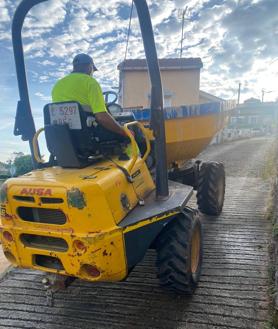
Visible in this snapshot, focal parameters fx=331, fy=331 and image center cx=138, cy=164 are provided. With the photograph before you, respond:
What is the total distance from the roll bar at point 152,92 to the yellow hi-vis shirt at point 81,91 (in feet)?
1.70

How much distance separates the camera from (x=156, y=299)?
3.27 metres

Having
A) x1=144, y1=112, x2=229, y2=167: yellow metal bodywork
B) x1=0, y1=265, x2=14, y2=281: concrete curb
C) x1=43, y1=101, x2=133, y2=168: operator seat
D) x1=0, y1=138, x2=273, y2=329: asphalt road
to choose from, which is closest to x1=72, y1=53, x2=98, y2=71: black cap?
x1=43, y1=101, x2=133, y2=168: operator seat

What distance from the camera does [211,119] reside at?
512cm

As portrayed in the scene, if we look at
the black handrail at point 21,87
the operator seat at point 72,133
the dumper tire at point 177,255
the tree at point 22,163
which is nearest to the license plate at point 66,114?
the operator seat at point 72,133

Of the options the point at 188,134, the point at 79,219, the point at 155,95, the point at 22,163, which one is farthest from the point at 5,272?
the point at 22,163

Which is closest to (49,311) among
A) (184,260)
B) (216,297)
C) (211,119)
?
(184,260)

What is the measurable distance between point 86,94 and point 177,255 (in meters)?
1.68

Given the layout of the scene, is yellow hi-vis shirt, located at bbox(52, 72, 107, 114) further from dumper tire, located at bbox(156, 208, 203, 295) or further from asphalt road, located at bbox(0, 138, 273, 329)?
asphalt road, located at bbox(0, 138, 273, 329)

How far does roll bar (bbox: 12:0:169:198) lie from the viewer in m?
2.99

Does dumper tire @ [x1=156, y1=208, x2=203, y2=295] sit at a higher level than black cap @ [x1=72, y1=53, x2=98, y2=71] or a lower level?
lower

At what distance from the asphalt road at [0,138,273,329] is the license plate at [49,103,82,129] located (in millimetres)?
1775

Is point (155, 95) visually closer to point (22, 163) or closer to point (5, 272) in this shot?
point (5, 272)

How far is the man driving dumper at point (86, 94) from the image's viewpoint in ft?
9.62

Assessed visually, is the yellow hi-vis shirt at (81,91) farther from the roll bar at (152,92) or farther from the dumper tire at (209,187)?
the dumper tire at (209,187)
